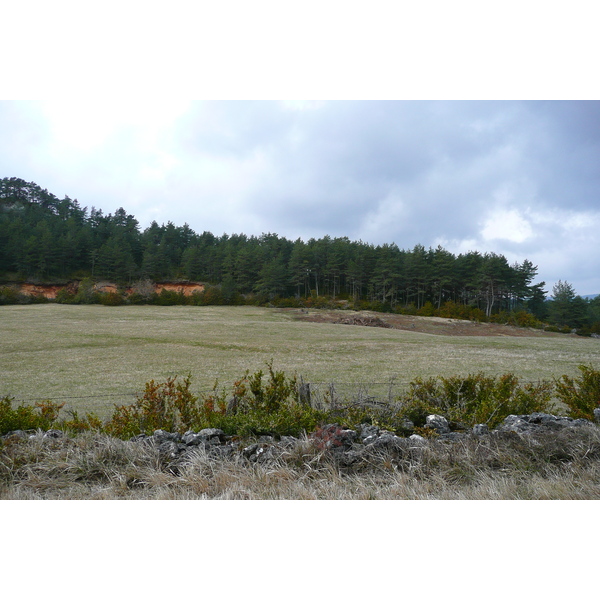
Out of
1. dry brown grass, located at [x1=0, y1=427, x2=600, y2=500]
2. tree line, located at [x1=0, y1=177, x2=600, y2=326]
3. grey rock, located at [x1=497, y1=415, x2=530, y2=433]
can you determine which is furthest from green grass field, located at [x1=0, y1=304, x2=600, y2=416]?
tree line, located at [x1=0, y1=177, x2=600, y2=326]

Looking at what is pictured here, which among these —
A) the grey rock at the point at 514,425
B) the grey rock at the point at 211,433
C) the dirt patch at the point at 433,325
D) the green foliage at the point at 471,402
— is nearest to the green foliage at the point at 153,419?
the grey rock at the point at 211,433

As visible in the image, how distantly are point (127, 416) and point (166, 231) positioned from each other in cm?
8323

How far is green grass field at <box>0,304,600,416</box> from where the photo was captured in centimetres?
1105

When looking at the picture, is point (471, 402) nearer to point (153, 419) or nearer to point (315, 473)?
point (315, 473)

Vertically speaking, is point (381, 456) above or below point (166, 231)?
A: below

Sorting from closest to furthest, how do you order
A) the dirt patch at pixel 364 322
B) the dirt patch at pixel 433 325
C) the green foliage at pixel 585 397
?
the green foliage at pixel 585 397
the dirt patch at pixel 433 325
the dirt patch at pixel 364 322

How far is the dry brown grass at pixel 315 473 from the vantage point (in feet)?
9.77

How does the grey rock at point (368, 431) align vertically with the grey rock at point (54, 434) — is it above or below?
above

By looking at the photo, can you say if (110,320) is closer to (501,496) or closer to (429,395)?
(429,395)

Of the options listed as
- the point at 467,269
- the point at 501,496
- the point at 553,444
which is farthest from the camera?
the point at 467,269

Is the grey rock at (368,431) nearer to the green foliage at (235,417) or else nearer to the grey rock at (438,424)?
the green foliage at (235,417)

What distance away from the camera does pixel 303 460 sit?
362cm

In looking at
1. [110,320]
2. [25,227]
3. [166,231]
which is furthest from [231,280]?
[25,227]

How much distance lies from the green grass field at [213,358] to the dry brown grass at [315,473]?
10.1ft
